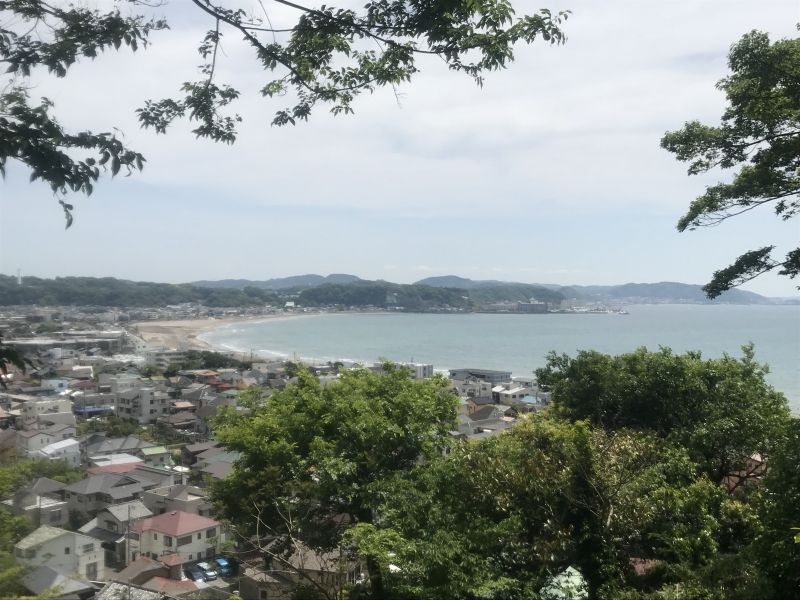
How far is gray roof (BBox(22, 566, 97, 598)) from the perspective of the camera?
11.1ft

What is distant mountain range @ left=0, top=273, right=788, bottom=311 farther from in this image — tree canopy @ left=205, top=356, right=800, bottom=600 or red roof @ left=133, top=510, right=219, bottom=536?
tree canopy @ left=205, top=356, right=800, bottom=600

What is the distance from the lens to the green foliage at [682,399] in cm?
573

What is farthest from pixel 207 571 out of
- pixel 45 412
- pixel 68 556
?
pixel 45 412

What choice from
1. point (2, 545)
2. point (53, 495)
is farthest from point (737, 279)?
point (53, 495)

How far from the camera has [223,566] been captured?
10.3m

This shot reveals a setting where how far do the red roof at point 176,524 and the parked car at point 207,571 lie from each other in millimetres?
758

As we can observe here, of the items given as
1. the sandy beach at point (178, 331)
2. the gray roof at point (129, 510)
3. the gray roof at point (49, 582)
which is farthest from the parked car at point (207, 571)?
the sandy beach at point (178, 331)

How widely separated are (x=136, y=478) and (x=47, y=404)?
34.1 ft

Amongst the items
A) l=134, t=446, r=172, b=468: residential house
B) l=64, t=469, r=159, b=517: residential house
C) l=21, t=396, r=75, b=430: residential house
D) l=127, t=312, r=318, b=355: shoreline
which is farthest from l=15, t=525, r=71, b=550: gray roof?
l=127, t=312, r=318, b=355: shoreline

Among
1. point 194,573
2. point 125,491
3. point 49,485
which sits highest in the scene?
point 49,485

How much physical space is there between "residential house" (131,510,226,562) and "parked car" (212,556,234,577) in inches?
9.7

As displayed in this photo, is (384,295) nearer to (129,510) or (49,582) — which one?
(129,510)

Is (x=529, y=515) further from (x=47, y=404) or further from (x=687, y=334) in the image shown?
(x=687, y=334)

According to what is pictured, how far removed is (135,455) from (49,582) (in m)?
15.2
